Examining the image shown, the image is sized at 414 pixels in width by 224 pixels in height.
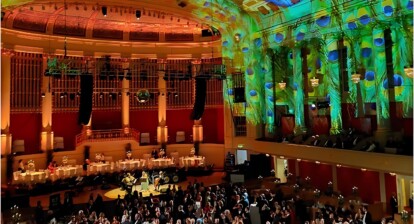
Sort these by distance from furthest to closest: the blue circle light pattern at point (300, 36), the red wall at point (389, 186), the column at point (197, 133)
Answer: the column at point (197, 133)
the blue circle light pattern at point (300, 36)
the red wall at point (389, 186)

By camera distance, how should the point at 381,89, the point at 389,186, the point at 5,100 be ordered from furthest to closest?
the point at 5,100
the point at 389,186
the point at 381,89

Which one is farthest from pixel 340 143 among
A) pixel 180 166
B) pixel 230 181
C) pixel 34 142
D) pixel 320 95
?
pixel 34 142

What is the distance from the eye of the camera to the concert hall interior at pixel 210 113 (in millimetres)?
11125

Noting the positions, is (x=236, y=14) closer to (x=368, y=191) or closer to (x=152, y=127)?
(x=152, y=127)

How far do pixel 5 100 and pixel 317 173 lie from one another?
43.8 ft

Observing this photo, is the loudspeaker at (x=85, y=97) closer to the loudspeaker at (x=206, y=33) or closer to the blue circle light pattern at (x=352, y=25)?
the loudspeaker at (x=206, y=33)

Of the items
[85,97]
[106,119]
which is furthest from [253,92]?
[106,119]

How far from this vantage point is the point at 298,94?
1434 cm

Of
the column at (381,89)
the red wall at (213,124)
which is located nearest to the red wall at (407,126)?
the column at (381,89)

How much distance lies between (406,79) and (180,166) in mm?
11303

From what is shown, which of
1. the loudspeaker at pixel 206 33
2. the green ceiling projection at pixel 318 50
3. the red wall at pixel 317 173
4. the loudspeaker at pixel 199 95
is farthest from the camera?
the loudspeaker at pixel 206 33

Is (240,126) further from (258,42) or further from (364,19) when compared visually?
(364,19)

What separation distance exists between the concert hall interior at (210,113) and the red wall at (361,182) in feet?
0.16

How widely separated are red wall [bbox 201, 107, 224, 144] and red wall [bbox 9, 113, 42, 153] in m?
8.64
